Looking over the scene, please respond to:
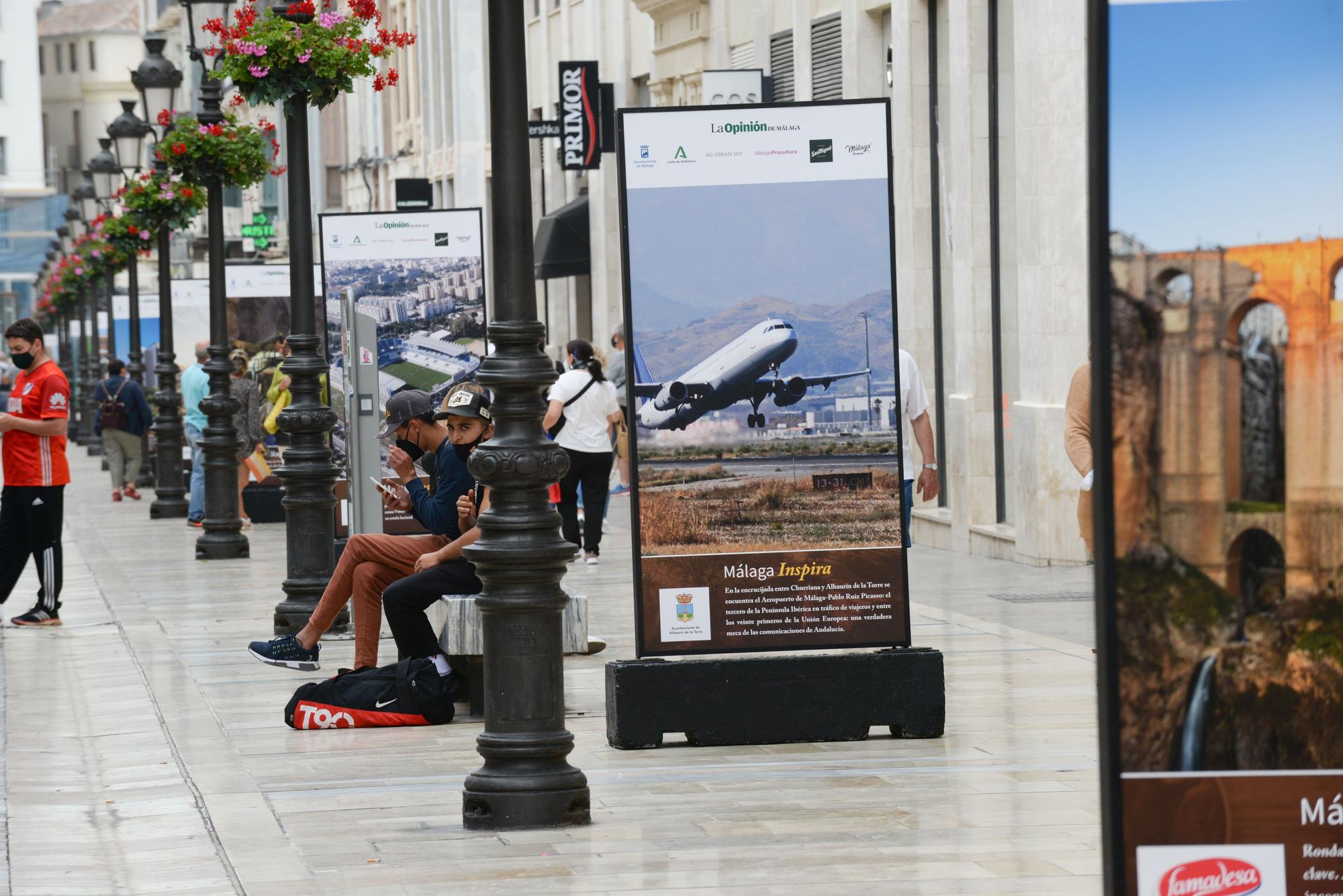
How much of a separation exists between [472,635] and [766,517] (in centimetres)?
156

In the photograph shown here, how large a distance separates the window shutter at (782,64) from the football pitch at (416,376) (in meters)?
8.26

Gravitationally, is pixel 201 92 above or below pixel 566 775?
above

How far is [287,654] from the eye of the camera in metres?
11.5

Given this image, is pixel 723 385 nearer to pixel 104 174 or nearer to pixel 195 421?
pixel 195 421

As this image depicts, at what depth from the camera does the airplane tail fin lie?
8797 millimetres

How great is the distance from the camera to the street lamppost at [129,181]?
27.2m

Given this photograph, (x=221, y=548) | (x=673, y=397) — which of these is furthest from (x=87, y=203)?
(x=673, y=397)

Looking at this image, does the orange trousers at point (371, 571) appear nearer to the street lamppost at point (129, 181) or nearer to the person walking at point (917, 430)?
the person walking at point (917, 430)

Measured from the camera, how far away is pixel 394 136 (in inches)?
2217

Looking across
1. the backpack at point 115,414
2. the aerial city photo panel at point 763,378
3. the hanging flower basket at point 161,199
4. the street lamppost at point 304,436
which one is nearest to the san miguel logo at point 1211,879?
the aerial city photo panel at point 763,378

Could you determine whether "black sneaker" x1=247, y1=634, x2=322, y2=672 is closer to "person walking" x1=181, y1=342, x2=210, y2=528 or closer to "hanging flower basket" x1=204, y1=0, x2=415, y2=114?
"hanging flower basket" x1=204, y1=0, x2=415, y2=114

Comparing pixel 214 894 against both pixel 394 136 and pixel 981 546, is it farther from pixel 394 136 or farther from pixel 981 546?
pixel 394 136

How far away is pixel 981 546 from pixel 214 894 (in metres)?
12.7

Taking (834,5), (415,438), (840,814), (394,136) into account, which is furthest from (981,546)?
(394,136)
